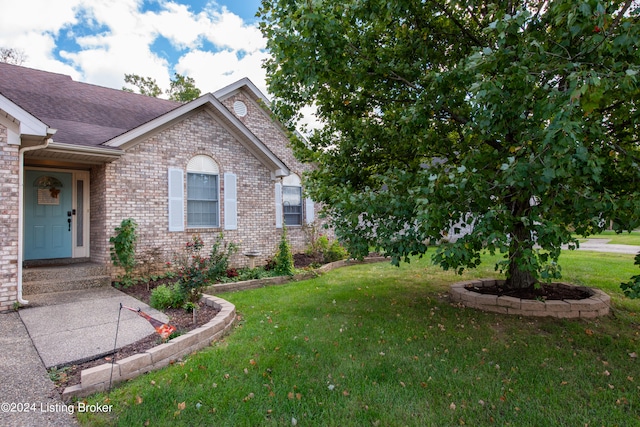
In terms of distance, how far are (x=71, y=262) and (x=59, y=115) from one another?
3.74 meters

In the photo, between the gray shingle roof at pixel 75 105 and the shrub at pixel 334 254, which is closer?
the gray shingle roof at pixel 75 105

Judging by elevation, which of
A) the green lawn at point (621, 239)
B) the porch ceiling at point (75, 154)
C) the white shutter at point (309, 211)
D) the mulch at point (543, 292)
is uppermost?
the porch ceiling at point (75, 154)

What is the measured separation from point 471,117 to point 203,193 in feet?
23.7

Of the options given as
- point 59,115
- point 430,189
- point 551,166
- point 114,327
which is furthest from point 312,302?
point 59,115

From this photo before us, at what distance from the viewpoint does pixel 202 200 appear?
9320 mm

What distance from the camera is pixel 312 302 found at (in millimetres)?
6254

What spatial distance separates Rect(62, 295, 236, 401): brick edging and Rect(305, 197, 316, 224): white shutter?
8.91 m

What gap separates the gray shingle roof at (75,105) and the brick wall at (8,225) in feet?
4.59

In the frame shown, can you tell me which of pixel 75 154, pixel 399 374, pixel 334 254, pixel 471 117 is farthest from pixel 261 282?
pixel 471 117

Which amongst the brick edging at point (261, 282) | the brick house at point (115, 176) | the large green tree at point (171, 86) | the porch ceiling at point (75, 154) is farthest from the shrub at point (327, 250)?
the large green tree at point (171, 86)

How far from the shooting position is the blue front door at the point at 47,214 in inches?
316

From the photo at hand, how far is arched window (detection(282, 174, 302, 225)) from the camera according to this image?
13367 millimetres

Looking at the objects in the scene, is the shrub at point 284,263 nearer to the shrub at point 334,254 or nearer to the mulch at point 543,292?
the shrub at point 334,254

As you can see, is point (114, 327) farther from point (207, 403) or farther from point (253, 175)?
point (253, 175)
